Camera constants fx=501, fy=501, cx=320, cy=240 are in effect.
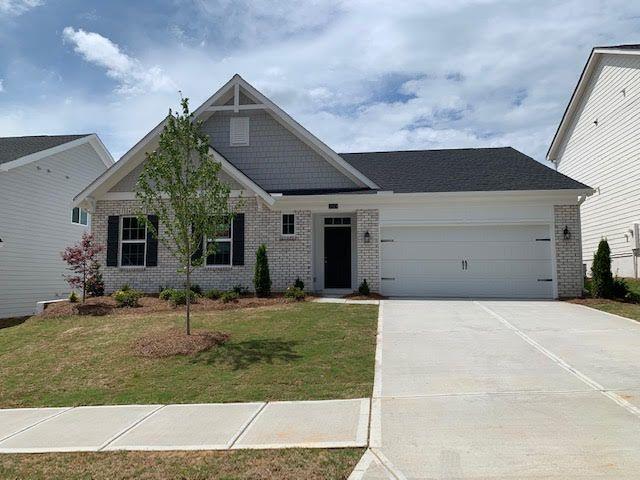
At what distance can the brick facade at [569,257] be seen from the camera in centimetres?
1501

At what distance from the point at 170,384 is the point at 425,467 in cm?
431

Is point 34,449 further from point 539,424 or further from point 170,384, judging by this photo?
point 539,424

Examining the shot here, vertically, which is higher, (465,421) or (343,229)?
(343,229)

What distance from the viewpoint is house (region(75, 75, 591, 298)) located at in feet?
50.3

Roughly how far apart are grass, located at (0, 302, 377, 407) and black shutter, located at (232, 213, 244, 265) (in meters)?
4.25

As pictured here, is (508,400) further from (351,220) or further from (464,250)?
(351,220)

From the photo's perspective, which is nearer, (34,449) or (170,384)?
(34,449)

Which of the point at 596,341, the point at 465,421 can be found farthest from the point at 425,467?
the point at 596,341

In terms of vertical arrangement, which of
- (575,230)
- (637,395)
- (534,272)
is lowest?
(637,395)

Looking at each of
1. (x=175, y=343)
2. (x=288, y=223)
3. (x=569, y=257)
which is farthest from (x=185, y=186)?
(x=569, y=257)

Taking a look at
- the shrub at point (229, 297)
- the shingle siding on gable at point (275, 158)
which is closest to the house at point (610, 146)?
the shingle siding on gable at point (275, 158)

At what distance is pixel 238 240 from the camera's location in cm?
1623

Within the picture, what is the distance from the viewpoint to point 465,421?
5223 mm

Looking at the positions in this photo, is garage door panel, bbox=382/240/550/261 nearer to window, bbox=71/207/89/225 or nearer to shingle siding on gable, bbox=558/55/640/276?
shingle siding on gable, bbox=558/55/640/276
